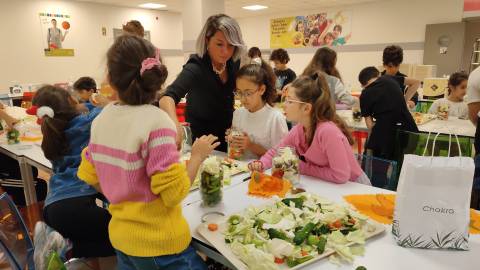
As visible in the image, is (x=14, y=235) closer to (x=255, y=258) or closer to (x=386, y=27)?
(x=255, y=258)

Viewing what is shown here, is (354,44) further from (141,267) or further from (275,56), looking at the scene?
(141,267)

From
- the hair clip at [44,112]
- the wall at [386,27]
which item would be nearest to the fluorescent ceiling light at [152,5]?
the wall at [386,27]

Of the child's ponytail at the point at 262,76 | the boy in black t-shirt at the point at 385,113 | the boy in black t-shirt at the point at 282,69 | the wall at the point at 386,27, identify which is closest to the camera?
the child's ponytail at the point at 262,76

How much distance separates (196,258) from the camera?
124cm

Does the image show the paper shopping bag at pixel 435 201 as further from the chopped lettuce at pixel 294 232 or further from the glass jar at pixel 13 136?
the glass jar at pixel 13 136

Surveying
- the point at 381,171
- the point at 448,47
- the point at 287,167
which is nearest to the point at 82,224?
the point at 287,167

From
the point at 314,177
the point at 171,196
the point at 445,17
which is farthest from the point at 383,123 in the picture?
the point at 445,17

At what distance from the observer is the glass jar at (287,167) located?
169 cm

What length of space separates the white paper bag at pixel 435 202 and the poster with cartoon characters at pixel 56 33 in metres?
7.71

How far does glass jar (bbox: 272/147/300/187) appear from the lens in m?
1.69

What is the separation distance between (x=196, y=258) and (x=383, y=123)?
2.44 metres

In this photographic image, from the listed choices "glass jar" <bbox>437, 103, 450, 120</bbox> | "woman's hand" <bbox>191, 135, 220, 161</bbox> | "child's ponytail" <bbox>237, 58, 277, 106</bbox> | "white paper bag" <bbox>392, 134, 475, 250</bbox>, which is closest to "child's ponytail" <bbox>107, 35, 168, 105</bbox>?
"woman's hand" <bbox>191, 135, 220, 161</bbox>

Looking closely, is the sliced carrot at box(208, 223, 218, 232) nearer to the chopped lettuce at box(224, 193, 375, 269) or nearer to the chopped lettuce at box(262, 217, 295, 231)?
the chopped lettuce at box(224, 193, 375, 269)

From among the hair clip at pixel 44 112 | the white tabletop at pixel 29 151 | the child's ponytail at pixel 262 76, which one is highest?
the child's ponytail at pixel 262 76
